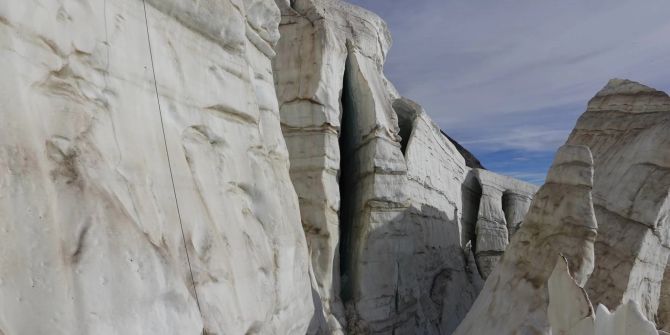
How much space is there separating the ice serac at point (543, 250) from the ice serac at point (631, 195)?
225 cm

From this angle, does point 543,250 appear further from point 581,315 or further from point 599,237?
point 599,237

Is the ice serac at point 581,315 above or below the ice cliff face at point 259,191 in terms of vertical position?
below

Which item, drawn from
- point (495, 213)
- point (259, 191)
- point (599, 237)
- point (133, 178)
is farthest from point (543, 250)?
point (495, 213)

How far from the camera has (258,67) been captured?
6625 mm

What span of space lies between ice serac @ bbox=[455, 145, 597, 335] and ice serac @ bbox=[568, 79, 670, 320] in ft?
7.39

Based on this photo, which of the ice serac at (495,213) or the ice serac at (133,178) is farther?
the ice serac at (495,213)

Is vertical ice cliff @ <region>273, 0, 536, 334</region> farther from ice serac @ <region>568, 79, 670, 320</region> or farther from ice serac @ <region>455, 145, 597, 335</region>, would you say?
ice serac @ <region>568, 79, 670, 320</region>

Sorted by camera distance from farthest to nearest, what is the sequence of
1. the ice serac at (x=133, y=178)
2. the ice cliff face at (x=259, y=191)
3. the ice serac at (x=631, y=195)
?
1. the ice serac at (x=631, y=195)
2. the ice cliff face at (x=259, y=191)
3. the ice serac at (x=133, y=178)

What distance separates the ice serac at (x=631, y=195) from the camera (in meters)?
9.83

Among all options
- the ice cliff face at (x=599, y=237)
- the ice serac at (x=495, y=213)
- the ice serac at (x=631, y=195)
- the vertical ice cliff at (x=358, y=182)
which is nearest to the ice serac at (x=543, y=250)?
the ice cliff face at (x=599, y=237)

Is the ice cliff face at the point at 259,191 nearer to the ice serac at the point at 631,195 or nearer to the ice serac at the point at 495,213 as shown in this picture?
the ice serac at the point at 631,195

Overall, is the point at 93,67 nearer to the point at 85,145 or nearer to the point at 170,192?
the point at 85,145

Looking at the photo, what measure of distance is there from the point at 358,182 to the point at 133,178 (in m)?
6.99

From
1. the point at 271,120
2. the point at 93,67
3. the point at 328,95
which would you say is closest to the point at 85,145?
the point at 93,67
